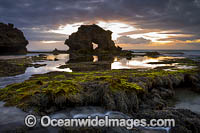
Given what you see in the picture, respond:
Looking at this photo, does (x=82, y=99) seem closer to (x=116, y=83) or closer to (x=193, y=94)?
(x=116, y=83)

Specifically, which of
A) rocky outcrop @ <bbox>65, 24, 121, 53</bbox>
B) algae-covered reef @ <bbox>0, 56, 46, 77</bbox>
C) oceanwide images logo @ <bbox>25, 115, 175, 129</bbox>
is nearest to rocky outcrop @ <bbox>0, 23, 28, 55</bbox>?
rocky outcrop @ <bbox>65, 24, 121, 53</bbox>

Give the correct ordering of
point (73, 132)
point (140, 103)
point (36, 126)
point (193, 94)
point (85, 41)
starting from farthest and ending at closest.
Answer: point (85, 41)
point (193, 94)
point (140, 103)
point (36, 126)
point (73, 132)

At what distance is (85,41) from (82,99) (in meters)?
132

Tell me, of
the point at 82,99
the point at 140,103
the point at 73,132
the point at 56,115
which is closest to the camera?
the point at 73,132

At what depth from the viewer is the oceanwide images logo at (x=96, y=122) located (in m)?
9.60

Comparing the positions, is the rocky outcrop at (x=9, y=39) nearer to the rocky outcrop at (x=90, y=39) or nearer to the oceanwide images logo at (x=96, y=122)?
the rocky outcrop at (x=90, y=39)

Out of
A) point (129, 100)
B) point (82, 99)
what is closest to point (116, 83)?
point (129, 100)

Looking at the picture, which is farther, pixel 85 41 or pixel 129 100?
pixel 85 41

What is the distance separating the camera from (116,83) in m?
14.3

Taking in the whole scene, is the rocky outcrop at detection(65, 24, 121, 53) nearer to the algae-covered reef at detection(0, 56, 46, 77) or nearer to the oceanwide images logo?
the algae-covered reef at detection(0, 56, 46, 77)

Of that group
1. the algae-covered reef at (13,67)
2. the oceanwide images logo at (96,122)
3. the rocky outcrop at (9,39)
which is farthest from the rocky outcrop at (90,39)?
the oceanwide images logo at (96,122)

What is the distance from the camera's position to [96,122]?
33.0 ft

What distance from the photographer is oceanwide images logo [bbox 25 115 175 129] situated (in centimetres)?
960

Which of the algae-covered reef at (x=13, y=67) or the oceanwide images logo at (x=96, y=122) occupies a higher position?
the algae-covered reef at (x=13, y=67)
